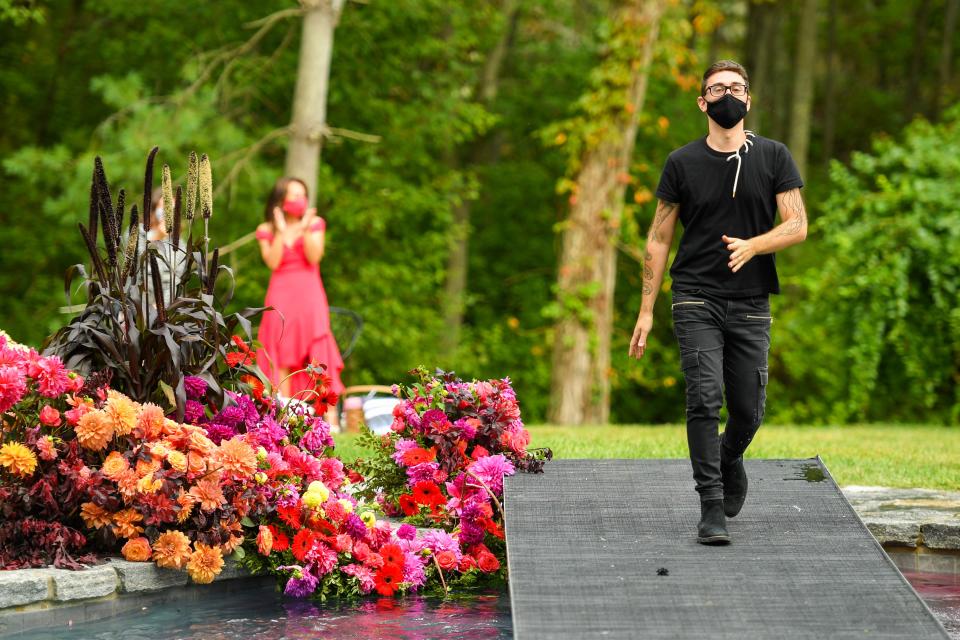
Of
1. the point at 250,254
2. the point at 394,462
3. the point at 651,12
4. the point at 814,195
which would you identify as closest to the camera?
the point at 394,462

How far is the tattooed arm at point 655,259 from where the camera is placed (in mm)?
4938

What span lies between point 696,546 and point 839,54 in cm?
2458

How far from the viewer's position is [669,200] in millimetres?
4883

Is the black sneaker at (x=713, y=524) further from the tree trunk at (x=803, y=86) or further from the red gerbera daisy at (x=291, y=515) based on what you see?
the tree trunk at (x=803, y=86)

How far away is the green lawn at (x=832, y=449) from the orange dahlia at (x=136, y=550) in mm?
2456

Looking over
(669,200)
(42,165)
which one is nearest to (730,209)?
(669,200)

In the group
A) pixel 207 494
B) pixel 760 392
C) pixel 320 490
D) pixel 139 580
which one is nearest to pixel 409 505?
pixel 320 490

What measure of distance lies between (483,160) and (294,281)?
43.9 feet

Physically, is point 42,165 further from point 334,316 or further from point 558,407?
point 558,407

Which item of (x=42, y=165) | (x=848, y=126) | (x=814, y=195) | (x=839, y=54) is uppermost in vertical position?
(x=839, y=54)

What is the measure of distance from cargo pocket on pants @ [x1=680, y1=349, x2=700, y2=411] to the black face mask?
2.98ft

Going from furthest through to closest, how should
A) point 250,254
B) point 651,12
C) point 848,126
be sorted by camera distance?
1. point 848,126
2. point 250,254
3. point 651,12

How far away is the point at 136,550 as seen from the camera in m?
4.66

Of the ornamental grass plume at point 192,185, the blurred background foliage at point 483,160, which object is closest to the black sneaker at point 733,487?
the ornamental grass plume at point 192,185
